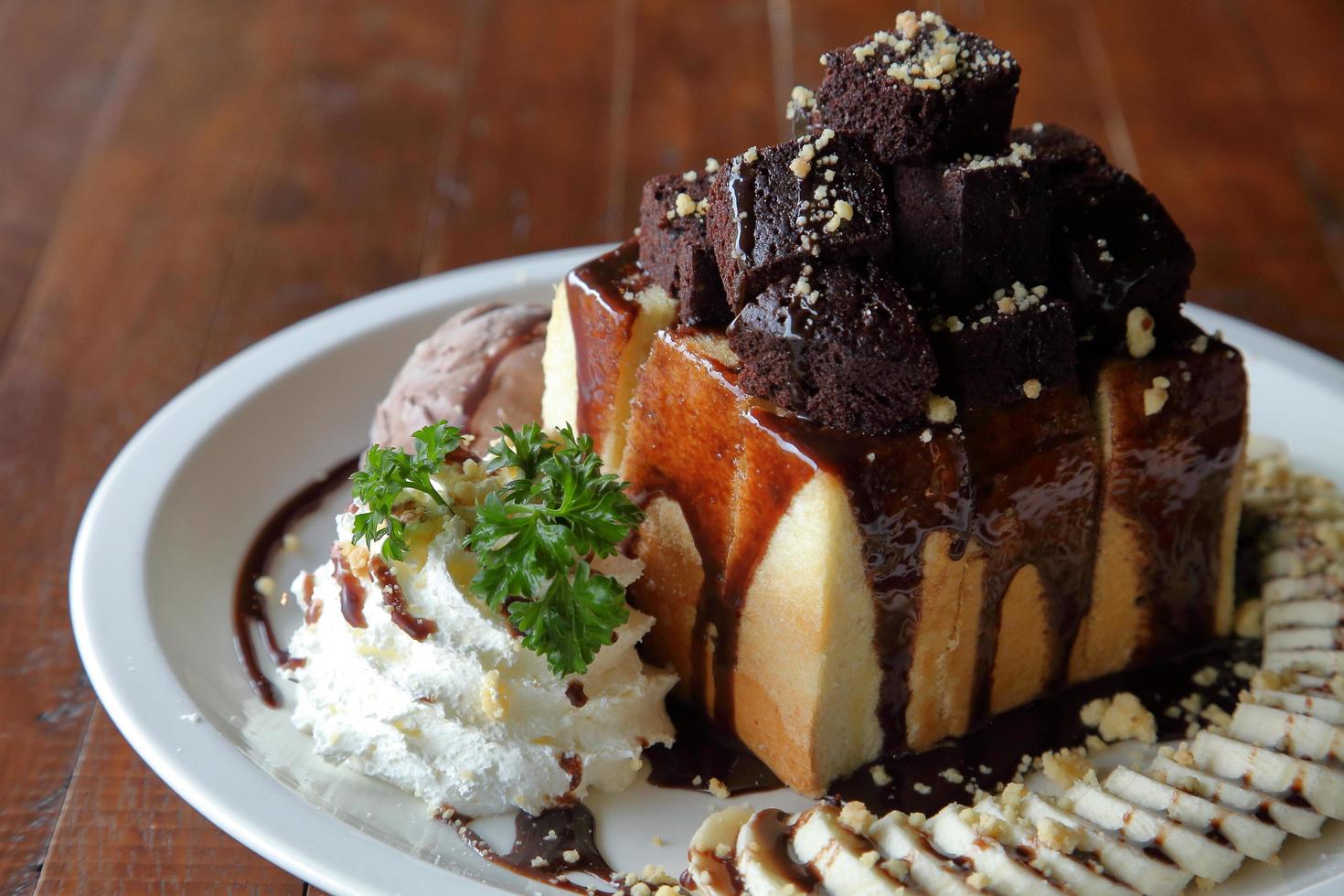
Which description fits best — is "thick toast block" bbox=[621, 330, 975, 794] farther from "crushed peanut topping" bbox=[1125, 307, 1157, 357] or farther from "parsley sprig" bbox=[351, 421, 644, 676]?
"crushed peanut topping" bbox=[1125, 307, 1157, 357]

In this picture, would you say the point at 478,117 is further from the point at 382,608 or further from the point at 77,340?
the point at 382,608

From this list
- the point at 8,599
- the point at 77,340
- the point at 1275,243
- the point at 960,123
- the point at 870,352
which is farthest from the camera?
the point at 1275,243

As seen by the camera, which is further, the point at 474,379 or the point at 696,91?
the point at 696,91

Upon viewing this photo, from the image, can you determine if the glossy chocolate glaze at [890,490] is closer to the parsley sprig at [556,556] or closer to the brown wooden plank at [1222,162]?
the parsley sprig at [556,556]

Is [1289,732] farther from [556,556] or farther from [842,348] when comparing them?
[556,556]

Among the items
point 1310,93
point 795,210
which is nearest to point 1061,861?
point 795,210

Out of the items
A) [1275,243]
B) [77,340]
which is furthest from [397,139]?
[1275,243]

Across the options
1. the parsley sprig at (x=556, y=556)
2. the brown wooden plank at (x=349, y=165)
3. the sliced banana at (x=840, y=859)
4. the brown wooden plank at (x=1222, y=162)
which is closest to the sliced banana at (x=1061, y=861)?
the sliced banana at (x=840, y=859)
